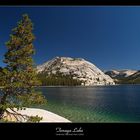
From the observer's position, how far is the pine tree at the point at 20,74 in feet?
13.0

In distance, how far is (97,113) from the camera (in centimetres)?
396

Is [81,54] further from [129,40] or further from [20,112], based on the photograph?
[20,112]

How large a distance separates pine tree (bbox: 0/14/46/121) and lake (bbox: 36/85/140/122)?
6.9 inches

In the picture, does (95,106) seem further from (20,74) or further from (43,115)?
(20,74)

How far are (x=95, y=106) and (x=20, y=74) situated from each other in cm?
106

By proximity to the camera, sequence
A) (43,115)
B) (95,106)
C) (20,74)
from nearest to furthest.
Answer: (43,115) → (95,106) → (20,74)

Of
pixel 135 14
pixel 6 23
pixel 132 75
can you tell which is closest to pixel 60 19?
pixel 6 23

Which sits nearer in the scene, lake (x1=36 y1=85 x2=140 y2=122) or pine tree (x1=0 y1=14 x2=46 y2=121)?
lake (x1=36 y1=85 x2=140 y2=122)

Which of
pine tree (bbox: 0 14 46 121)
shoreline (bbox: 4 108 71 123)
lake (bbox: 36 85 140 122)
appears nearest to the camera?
shoreline (bbox: 4 108 71 123)

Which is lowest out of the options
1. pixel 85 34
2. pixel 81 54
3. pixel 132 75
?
pixel 132 75

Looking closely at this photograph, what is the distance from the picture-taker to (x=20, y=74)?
4309mm

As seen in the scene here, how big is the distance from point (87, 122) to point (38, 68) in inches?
39.3

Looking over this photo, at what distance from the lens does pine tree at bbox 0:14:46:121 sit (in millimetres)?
3975

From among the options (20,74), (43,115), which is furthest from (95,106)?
(20,74)
